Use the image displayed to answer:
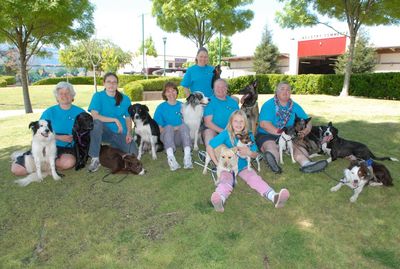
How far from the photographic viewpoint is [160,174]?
220 inches

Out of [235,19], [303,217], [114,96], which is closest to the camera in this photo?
[303,217]

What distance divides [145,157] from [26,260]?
3160 millimetres

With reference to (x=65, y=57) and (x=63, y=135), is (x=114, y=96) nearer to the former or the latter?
(x=63, y=135)

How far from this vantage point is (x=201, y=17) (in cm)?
1964

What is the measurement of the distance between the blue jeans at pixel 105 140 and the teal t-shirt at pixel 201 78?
1925 millimetres

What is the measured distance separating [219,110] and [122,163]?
1981 mm

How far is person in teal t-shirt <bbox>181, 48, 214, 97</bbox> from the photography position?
6.98m

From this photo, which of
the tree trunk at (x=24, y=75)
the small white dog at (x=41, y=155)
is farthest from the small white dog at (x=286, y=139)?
the tree trunk at (x=24, y=75)

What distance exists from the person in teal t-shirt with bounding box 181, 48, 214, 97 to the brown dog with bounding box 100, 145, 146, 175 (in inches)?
92.8

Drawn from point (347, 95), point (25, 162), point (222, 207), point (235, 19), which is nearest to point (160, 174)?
point (222, 207)

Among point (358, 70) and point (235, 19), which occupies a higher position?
point (235, 19)

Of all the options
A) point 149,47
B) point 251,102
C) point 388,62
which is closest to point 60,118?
point 251,102

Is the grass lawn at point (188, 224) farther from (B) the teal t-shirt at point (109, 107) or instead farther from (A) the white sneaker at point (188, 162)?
(B) the teal t-shirt at point (109, 107)

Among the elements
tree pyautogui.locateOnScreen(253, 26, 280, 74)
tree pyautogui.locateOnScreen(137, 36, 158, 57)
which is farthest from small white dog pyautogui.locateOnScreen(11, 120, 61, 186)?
tree pyautogui.locateOnScreen(137, 36, 158, 57)
